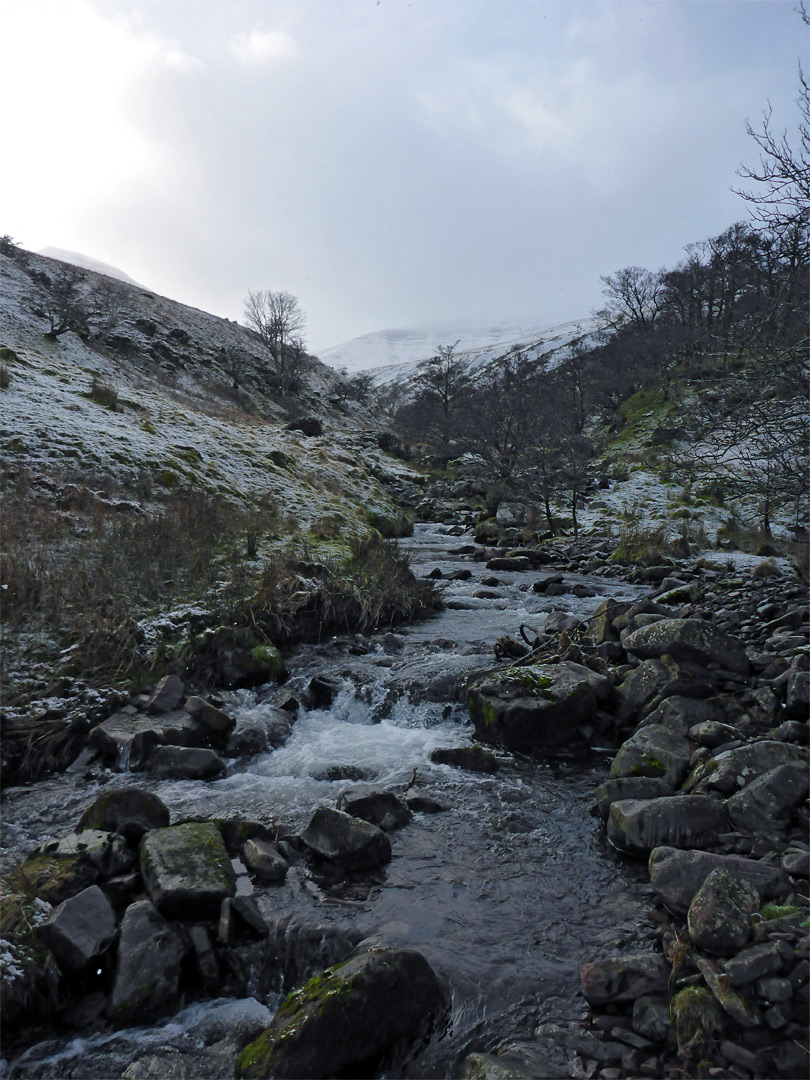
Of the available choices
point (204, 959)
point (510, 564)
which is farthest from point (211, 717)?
point (510, 564)

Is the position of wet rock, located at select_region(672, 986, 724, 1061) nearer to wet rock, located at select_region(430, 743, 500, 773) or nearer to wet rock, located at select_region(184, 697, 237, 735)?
wet rock, located at select_region(430, 743, 500, 773)

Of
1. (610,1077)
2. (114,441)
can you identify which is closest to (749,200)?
(610,1077)

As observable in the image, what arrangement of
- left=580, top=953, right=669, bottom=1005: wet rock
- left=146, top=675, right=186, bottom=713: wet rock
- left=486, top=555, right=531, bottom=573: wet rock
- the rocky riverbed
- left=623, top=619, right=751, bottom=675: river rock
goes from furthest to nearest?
left=486, top=555, right=531, bottom=573: wet rock
left=146, top=675, right=186, bottom=713: wet rock
left=623, top=619, right=751, bottom=675: river rock
left=580, top=953, right=669, bottom=1005: wet rock
the rocky riverbed

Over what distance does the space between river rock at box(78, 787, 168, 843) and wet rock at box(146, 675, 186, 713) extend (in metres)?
2.14

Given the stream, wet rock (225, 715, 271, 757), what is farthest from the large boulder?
wet rock (225, 715, 271, 757)

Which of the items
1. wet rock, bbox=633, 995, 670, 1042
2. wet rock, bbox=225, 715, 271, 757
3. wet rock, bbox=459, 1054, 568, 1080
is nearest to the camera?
wet rock, bbox=459, 1054, 568, 1080

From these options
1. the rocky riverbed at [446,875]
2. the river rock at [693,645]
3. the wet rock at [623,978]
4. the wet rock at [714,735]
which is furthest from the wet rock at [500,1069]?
the river rock at [693,645]

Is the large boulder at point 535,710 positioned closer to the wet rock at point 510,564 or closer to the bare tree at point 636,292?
the wet rock at point 510,564

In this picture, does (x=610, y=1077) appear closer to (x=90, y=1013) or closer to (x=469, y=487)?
(x=90, y=1013)

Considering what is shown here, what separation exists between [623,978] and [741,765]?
2311mm

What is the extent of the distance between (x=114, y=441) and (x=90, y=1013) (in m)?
13.8

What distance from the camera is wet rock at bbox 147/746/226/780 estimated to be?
5543 mm

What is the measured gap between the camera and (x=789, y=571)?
1311 cm

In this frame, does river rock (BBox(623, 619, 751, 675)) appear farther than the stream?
Yes
